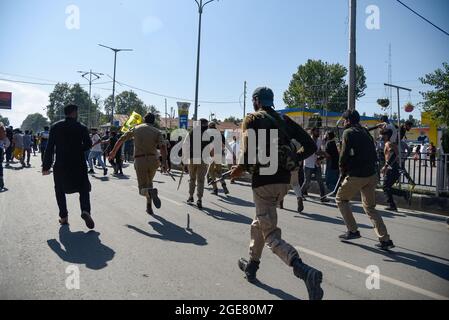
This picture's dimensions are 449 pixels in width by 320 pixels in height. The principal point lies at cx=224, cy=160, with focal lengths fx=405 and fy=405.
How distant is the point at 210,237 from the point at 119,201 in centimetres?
383

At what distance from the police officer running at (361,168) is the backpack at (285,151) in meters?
2.00

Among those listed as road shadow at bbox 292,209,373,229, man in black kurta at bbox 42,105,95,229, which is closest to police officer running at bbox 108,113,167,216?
man in black kurta at bbox 42,105,95,229

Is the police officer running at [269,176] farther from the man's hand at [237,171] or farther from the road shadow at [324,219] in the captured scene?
the road shadow at [324,219]

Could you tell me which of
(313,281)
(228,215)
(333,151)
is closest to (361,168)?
(313,281)

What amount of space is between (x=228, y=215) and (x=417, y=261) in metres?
3.67

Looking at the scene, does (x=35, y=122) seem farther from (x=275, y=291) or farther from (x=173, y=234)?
(x=275, y=291)

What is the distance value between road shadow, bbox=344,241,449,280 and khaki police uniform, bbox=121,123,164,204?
13.1 ft

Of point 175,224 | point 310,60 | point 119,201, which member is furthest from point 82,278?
point 310,60

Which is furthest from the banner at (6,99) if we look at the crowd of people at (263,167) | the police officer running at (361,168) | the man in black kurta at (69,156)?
the police officer running at (361,168)

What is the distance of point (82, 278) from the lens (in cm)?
418

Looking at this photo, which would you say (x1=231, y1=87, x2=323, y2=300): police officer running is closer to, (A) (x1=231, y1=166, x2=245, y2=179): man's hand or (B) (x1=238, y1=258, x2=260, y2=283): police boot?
A: (A) (x1=231, y1=166, x2=245, y2=179): man's hand

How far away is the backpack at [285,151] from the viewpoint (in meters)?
3.93

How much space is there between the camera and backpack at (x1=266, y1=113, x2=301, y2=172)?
3.93 metres
